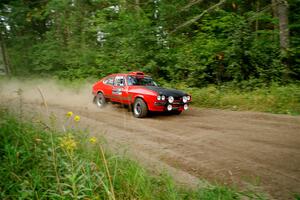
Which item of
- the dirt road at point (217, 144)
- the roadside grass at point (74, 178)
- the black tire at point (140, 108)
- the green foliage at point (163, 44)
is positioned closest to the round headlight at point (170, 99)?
the dirt road at point (217, 144)

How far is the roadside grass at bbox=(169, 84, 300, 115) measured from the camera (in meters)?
9.87

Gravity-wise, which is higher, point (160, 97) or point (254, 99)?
point (160, 97)

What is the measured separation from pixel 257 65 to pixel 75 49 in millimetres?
16420

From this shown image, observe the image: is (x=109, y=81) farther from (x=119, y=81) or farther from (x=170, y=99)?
(x=170, y=99)

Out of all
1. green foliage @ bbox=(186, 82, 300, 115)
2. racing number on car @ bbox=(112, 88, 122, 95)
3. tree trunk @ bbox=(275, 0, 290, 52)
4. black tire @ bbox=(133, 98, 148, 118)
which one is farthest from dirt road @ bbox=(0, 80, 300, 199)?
tree trunk @ bbox=(275, 0, 290, 52)

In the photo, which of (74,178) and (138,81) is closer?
(74,178)

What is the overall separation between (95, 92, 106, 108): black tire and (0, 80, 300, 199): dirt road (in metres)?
1.40

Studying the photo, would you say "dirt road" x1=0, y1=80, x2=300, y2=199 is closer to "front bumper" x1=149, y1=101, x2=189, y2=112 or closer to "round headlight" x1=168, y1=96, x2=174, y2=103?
"front bumper" x1=149, y1=101, x2=189, y2=112

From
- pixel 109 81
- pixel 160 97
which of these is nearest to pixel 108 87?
pixel 109 81

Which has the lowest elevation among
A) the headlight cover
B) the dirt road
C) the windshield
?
the dirt road

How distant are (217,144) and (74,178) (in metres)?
4.13

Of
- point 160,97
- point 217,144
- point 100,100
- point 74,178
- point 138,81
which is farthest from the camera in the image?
point 100,100

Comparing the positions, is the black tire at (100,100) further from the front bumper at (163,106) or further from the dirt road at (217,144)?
the front bumper at (163,106)

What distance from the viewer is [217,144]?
20.5ft
